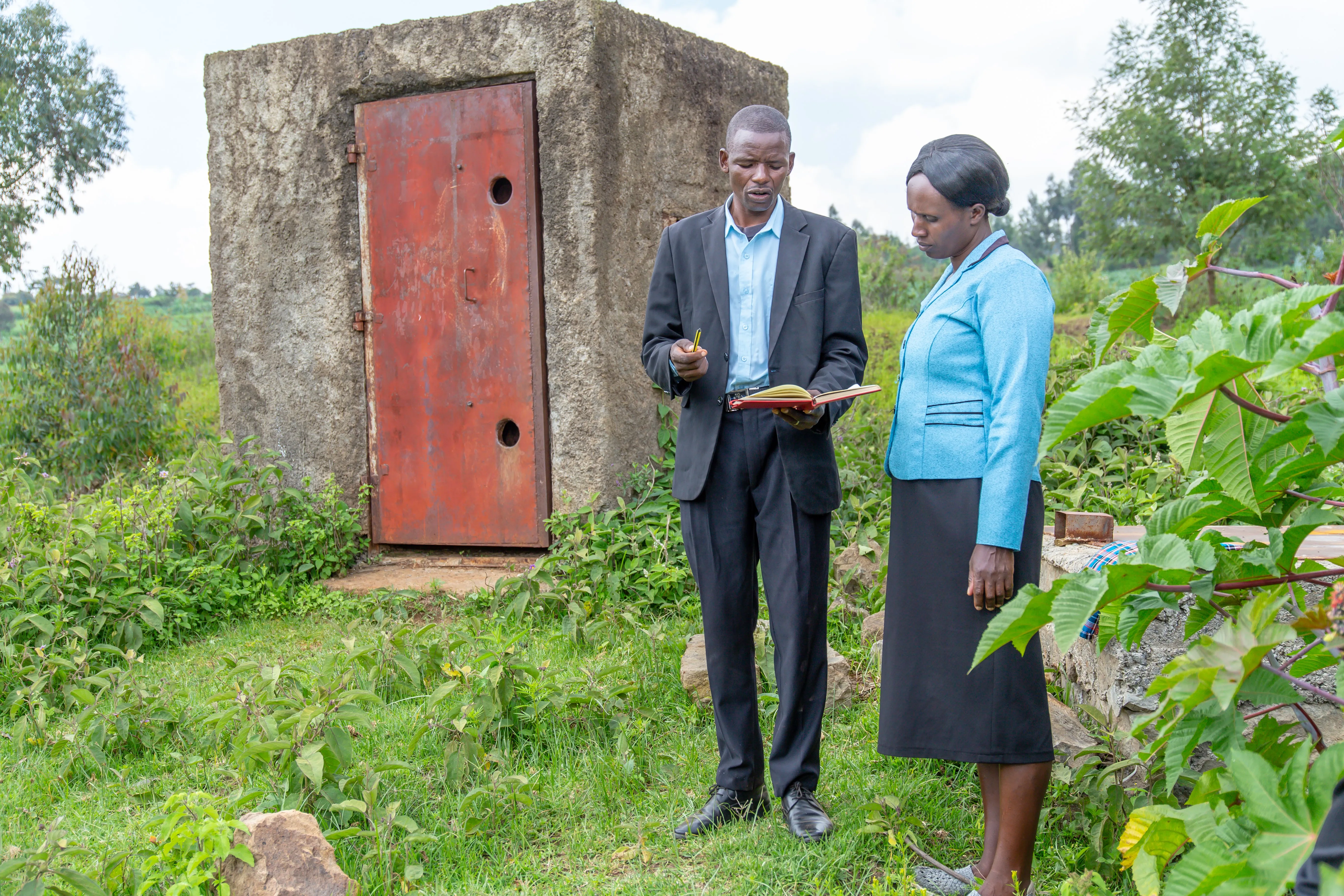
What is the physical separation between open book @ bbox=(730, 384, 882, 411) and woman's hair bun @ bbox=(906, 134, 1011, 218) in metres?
0.47

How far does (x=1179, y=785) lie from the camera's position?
2.56 metres

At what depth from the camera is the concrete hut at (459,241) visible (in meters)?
4.94

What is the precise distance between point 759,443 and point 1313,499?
4.70ft

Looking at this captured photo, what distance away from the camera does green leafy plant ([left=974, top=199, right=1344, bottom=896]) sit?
121 cm

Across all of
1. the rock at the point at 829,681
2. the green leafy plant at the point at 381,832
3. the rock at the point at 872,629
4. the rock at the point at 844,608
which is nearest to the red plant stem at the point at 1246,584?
the green leafy plant at the point at 381,832

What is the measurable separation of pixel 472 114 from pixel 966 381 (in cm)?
364

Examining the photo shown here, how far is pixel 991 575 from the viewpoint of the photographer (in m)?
2.17

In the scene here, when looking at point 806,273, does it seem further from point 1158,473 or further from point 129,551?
point 129,551

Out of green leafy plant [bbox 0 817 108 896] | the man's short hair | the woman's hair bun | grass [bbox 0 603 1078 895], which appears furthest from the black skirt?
green leafy plant [bbox 0 817 108 896]

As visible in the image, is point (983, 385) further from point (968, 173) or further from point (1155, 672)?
point (1155, 672)

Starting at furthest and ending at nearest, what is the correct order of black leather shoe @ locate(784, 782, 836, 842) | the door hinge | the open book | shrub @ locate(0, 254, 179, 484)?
1. shrub @ locate(0, 254, 179, 484)
2. the door hinge
3. black leather shoe @ locate(784, 782, 836, 842)
4. the open book

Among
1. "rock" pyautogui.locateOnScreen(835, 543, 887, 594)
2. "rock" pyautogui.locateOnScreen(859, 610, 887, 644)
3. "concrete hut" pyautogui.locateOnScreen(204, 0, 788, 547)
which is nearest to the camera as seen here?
"rock" pyautogui.locateOnScreen(859, 610, 887, 644)

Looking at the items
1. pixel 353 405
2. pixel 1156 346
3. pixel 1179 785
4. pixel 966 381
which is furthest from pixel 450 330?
pixel 1156 346

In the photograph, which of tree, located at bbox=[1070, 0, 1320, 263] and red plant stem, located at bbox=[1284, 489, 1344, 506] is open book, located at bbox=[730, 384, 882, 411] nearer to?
red plant stem, located at bbox=[1284, 489, 1344, 506]
